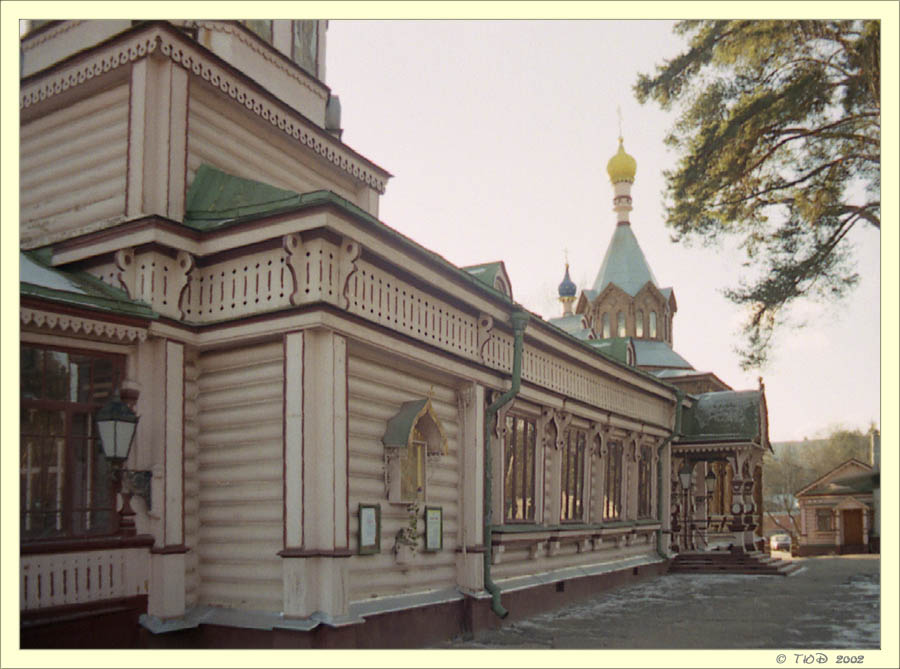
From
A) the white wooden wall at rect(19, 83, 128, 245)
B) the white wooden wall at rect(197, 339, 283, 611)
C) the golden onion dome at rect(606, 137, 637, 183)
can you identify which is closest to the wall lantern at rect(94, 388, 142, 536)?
the white wooden wall at rect(197, 339, 283, 611)

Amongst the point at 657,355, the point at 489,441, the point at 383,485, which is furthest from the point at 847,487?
the point at 383,485

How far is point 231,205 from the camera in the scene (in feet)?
32.3

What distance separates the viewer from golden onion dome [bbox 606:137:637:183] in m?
36.8

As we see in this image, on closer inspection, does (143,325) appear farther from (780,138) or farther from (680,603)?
(680,603)

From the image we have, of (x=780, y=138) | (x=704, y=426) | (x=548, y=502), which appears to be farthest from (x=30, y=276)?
(x=704, y=426)

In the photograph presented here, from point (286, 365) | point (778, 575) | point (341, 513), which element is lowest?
point (778, 575)

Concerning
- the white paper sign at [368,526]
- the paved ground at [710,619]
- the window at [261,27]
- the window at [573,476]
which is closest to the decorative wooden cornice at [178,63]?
the window at [261,27]

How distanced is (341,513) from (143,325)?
257 cm

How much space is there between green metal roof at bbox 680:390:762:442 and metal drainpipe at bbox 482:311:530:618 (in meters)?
11.1

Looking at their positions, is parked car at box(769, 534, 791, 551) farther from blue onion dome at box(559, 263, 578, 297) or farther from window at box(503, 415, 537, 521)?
window at box(503, 415, 537, 521)

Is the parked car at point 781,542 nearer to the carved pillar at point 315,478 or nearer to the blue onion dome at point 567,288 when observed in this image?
the blue onion dome at point 567,288

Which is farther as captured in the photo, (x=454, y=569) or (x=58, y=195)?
(x=454, y=569)

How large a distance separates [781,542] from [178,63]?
47617mm

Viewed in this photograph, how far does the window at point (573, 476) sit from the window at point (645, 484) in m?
3.54
